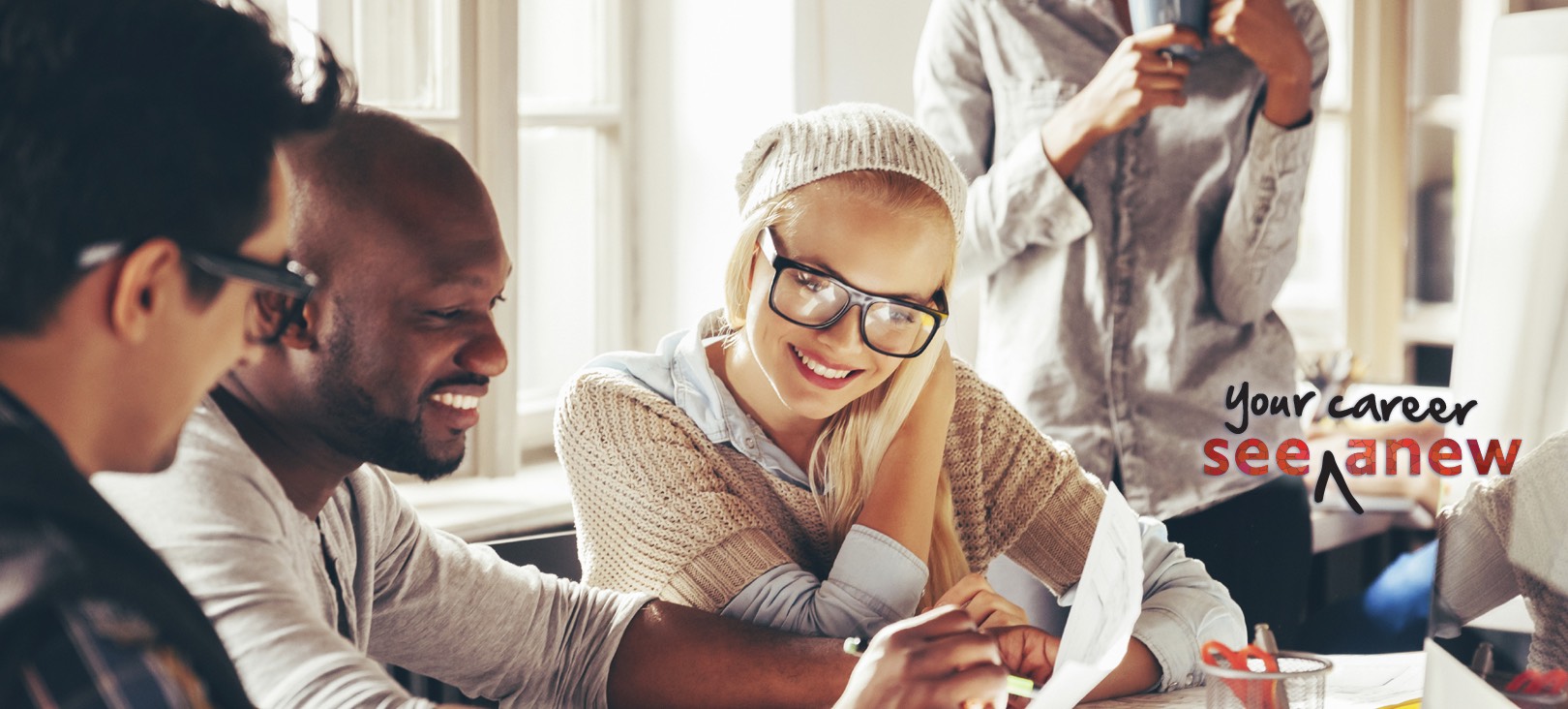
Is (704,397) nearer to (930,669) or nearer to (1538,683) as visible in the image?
(930,669)

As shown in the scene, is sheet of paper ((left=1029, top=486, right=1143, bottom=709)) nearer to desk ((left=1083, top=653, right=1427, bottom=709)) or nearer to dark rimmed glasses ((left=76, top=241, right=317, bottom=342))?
desk ((left=1083, top=653, right=1427, bottom=709))

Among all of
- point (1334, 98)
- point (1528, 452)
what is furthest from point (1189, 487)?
point (1334, 98)

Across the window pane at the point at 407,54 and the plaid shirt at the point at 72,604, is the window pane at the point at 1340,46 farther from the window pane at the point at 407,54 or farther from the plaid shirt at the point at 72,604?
the plaid shirt at the point at 72,604

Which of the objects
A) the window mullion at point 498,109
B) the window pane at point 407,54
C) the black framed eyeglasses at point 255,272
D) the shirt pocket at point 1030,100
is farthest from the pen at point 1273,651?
the window pane at point 407,54

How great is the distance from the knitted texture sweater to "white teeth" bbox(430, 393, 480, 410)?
1.03 ft

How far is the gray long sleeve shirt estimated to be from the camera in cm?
81

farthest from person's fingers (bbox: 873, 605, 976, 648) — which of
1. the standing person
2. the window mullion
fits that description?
the window mullion

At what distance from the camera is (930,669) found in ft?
3.51

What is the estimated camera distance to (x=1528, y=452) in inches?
35.3

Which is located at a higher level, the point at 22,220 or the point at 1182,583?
the point at 22,220

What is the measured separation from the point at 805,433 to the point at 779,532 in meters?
0.11

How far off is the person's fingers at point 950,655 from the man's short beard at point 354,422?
39 centimetres

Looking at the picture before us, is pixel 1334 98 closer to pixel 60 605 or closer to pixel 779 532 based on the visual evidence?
pixel 779 532

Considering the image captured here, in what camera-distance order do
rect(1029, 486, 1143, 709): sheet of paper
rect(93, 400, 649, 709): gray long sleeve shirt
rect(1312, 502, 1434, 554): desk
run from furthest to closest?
rect(1312, 502, 1434, 554): desk → rect(1029, 486, 1143, 709): sheet of paper → rect(93, 400, 649, 709): gray long sleeve shirt
